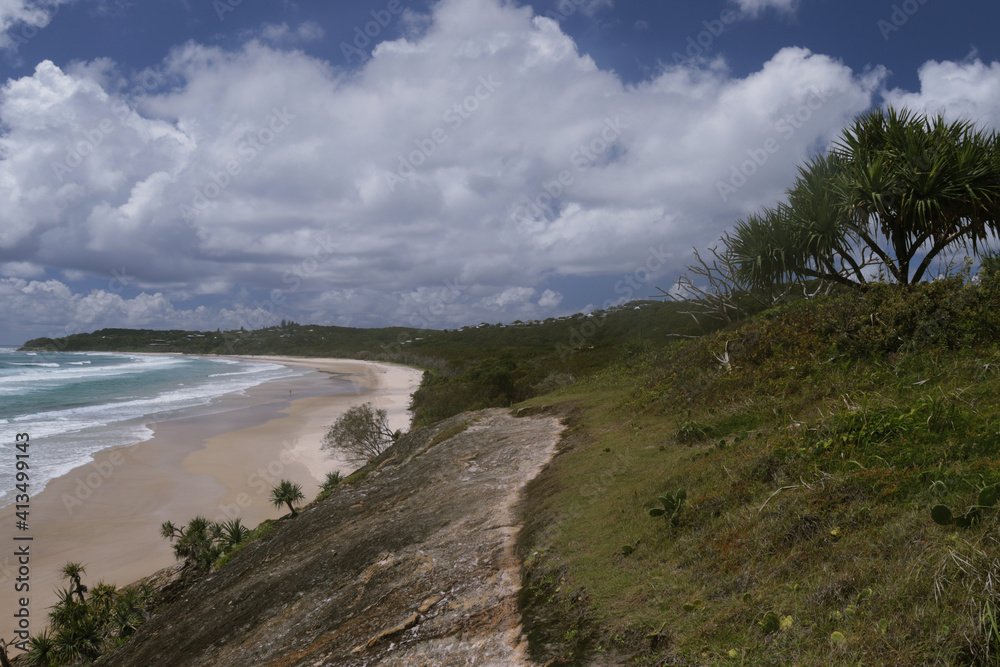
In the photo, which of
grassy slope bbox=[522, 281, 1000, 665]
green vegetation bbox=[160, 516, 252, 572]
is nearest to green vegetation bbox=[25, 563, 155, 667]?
green vegetation bbox=[160, 516, 252, 572]

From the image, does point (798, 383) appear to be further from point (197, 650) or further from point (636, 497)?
point (197, 650)

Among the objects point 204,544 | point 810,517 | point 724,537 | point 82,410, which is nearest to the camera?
point 810,517

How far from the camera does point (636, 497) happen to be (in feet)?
20.3

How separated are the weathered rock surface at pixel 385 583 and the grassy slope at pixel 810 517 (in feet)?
1.81

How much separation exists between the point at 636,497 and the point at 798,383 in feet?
11.1

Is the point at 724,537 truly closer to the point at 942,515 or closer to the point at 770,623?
the point at 770,623

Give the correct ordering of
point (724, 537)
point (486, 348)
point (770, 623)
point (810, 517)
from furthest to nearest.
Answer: point (486, 348)
point (724, 537)
point (810, 517)
point (770, 623)

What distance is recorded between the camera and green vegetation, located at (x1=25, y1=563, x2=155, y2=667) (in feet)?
35.5

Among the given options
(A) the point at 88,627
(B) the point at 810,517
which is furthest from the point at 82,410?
(B) the point at 810,517

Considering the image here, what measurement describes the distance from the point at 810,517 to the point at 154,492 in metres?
23.5

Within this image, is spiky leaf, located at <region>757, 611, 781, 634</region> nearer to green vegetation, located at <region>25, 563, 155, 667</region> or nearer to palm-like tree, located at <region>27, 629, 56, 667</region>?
green vegetation, located at <region>25, 563, 155, 667</region>

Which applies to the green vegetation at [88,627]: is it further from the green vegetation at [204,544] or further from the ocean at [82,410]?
the ocean at [82,410]

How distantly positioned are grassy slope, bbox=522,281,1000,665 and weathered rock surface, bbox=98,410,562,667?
0.55 metres

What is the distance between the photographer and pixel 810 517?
4.17 meters
